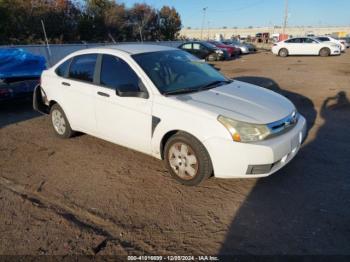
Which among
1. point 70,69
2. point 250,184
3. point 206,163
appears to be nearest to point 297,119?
point 250,184

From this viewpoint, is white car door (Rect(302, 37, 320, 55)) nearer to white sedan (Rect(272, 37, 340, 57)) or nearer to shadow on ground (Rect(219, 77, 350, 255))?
white sedan (Rect(272, 37, 340, 57))

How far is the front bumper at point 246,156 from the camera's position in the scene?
11.3 feet

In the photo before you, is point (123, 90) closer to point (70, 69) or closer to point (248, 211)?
point (70, 69)

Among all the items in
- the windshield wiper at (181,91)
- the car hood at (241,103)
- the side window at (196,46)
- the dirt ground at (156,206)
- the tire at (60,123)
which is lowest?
the dirt ground at (156,206)

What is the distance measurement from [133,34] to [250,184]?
3640 cm

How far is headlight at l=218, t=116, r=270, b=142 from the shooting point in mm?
3455

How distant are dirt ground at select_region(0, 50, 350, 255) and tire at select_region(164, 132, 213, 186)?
0.53 feet

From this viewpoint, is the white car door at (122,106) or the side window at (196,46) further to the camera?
the side window at (196,46)

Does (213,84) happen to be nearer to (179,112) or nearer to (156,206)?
(179,112)

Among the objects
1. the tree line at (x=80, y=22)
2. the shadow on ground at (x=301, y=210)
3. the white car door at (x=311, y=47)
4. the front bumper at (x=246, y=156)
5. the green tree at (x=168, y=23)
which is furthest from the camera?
the green tree at (x=168, y=23)

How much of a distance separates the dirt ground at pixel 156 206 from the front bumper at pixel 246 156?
0.33m

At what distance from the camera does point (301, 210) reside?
3.36 metres

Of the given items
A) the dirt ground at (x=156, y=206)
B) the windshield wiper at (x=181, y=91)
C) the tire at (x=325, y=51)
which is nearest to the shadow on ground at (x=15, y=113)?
the dirt ground at (x=156, y=206)

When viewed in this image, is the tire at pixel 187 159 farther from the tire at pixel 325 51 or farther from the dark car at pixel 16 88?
the tire at pixel 325 51
